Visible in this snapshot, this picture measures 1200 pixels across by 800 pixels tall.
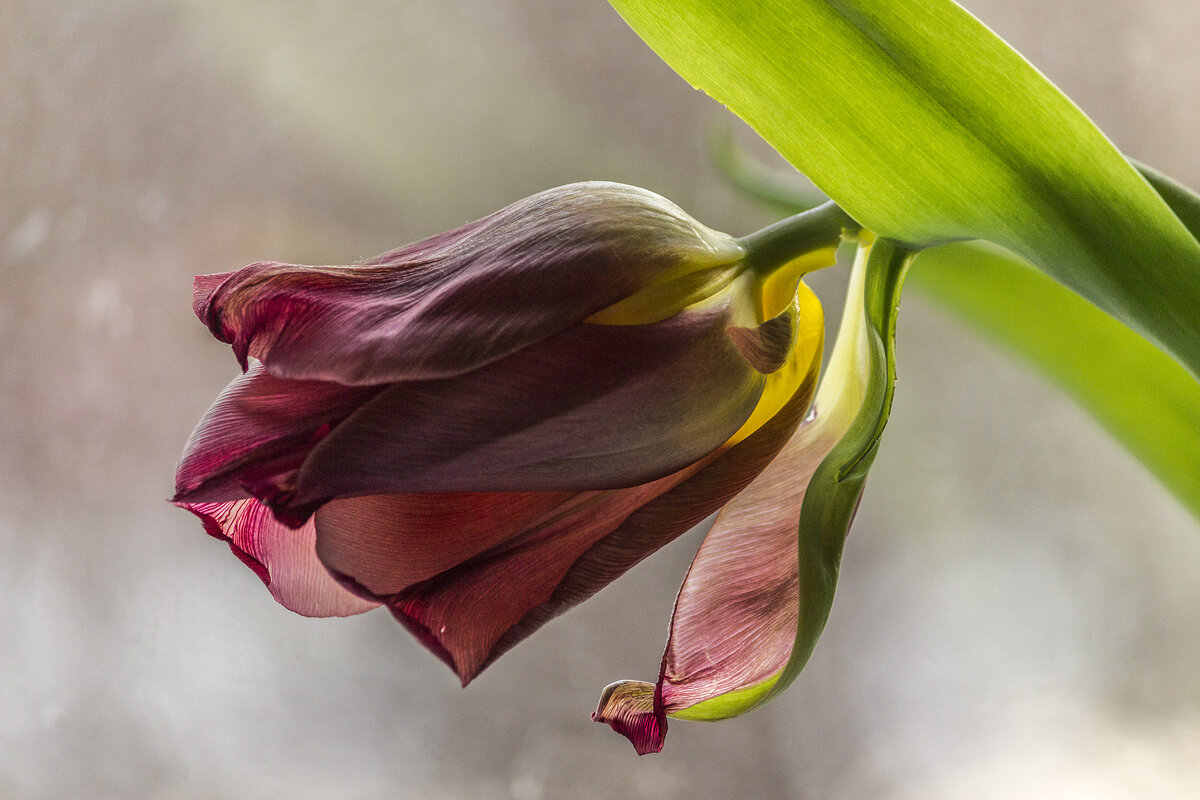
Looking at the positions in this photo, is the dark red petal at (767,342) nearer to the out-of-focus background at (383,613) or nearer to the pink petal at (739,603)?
the pink petal at (739,603)

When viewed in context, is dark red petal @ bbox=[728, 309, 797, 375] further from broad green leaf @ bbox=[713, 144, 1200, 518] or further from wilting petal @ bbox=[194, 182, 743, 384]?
broad green leaf @ bbox=[713, 144, 1200, 518]

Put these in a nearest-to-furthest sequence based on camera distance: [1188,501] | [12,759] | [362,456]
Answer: [362,456] < [1188,501] < [12,759]

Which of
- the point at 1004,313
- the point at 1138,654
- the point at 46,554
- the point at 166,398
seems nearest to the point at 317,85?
the point at 166,398

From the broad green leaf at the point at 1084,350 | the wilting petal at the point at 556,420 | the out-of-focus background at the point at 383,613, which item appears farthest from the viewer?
the out-of-focus background at the point at 383,613

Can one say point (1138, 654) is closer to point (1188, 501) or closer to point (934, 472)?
point (934, 472)

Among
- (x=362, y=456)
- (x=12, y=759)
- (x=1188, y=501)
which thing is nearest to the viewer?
(x=362, y=456)

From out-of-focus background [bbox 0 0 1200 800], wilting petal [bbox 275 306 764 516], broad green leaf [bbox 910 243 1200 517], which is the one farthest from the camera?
out-of-focus background [bbox 0 0 1200 800]

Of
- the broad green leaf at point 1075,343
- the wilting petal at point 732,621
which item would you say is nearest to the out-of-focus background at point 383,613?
the broad green leaf at point 1075,343

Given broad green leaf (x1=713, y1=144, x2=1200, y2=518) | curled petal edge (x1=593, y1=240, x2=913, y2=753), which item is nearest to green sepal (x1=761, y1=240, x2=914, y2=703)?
curled petal edge (x1=593, y1=240, x2=913, y2=753)
